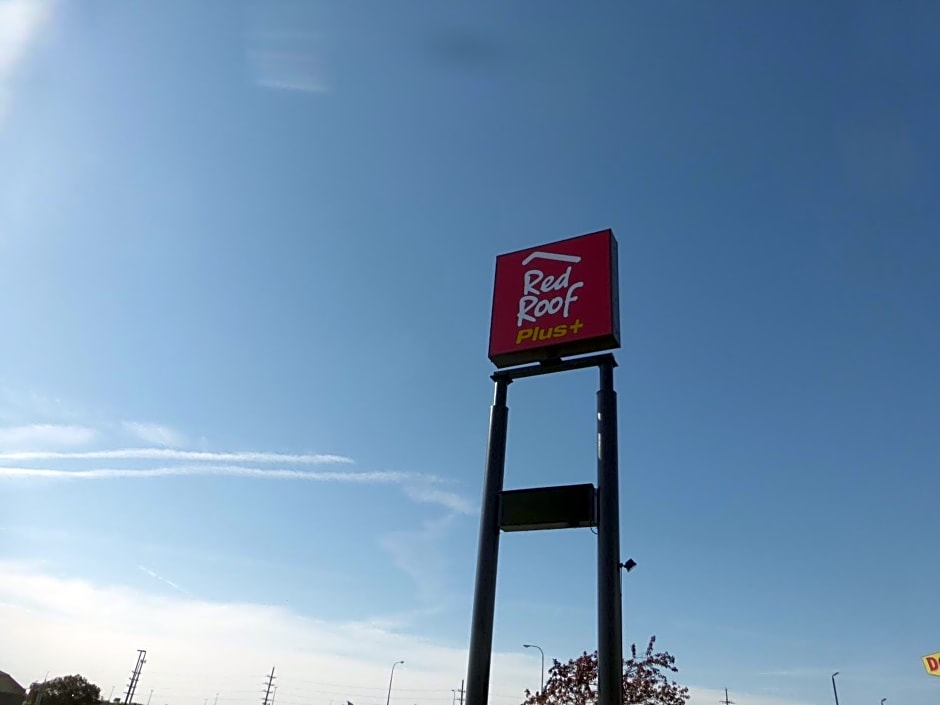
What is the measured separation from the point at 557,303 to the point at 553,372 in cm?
146

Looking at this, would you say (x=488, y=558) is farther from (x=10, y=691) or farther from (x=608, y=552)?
(x=10, y=691)

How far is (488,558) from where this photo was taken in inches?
448

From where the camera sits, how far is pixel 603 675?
9.38 meters

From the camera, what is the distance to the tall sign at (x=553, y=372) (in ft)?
33.4

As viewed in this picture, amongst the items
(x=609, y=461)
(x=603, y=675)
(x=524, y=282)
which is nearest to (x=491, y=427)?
(x=609, y=461)

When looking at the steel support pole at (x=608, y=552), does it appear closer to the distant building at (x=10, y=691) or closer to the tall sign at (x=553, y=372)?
the tall sign at (x=553, y=372)

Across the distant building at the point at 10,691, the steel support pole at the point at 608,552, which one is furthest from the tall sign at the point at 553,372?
the distant building at the point at 10,691

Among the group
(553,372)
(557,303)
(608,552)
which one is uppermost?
(557,303)

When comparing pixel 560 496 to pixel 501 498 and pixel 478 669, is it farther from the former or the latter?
pixel 478 669

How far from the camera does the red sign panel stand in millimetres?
12797

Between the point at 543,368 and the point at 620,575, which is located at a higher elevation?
the point at 543,368

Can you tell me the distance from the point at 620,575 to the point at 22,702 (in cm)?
9428

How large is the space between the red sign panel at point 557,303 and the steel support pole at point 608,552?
2.91 ft

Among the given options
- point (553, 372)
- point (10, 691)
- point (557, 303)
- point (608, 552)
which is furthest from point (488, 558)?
point (10, 691)
